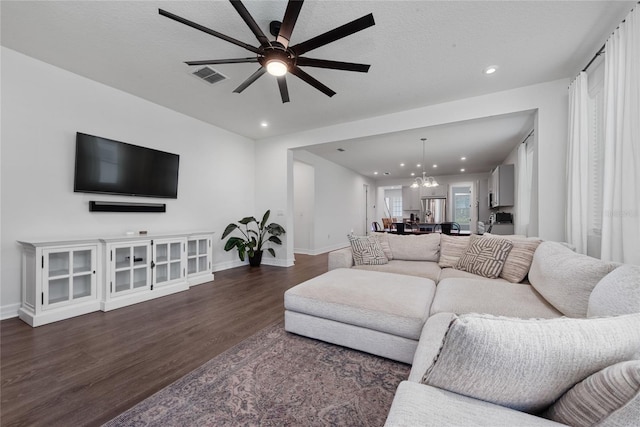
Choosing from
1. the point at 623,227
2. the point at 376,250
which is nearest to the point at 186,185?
the point at 376,250

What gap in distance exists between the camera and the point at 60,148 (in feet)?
9.82

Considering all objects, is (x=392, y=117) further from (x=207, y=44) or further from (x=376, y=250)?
(x=207, y=44)

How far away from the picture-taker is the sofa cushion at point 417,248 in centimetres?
336

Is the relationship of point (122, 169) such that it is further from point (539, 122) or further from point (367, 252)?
point (539, 122)

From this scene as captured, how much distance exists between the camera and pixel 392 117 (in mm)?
4219

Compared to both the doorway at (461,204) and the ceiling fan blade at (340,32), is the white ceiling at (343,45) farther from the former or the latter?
the doorway at (461,204)

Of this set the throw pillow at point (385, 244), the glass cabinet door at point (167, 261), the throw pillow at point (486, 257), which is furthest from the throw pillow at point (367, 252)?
the glass cabinet door at point (167, 261)

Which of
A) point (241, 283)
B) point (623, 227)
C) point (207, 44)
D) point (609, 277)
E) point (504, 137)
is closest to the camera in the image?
point (609, 277)

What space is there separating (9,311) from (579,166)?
6113 mm

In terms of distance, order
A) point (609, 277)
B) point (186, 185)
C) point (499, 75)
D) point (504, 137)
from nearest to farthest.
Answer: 1. point (609, 277)
2. point (499, 75)
3. point (186, 185)
4. point (504, 137)

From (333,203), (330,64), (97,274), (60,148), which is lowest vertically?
(97,274)

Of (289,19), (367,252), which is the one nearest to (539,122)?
(367,252)

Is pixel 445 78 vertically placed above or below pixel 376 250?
above

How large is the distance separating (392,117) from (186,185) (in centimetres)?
366
